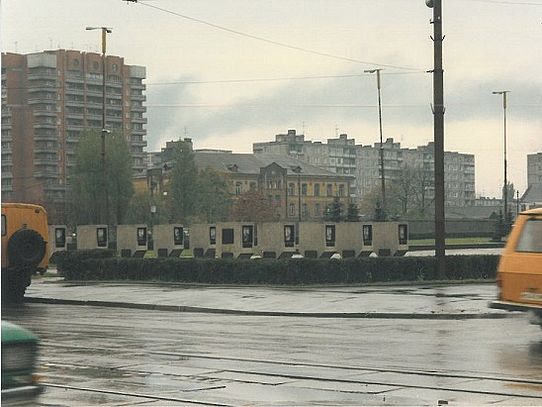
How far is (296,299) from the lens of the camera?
86.3 feet

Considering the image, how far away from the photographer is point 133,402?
1061 cm

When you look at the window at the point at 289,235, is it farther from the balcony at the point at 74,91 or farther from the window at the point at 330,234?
the balcony at the point at 74,91

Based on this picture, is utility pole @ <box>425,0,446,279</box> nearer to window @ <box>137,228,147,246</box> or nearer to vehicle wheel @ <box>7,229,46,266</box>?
vehicle wheel @ <box>7,229,46,266</box>

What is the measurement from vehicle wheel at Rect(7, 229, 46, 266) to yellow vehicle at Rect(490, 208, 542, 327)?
1578 centimetres

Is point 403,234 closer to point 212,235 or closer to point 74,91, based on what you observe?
point 212,235

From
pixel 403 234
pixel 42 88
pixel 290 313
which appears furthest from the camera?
pixel 42 88

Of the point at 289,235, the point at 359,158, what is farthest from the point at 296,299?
the point at 359,158

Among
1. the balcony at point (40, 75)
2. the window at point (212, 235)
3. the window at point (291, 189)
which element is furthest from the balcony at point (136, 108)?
the window at point (291, 189)

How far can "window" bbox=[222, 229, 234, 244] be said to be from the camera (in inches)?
1849

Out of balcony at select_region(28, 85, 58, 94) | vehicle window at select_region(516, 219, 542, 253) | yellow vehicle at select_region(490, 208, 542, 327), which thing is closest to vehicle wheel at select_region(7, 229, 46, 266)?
balcony at select_region(28, 85, 58, 94)

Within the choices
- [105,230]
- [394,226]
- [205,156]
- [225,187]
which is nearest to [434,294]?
[394,226]

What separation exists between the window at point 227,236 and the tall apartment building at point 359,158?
117418 millimetres

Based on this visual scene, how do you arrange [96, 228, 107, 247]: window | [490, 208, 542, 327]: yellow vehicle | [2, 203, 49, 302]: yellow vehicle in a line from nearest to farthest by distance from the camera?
[490, 208, 542, 327]: yellow vehicle, [2, 203, 49, 302]: yellow vehicle, [96, 228, 107, 247]: window

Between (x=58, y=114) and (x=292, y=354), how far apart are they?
220 ft
